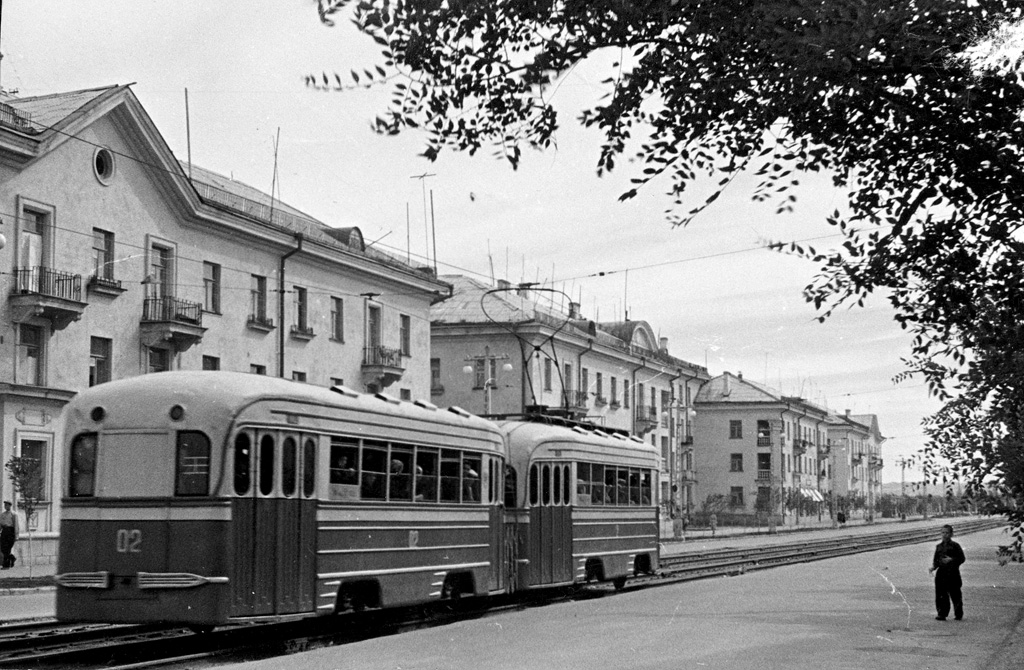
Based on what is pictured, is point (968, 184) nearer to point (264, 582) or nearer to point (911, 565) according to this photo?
point (264, 582)

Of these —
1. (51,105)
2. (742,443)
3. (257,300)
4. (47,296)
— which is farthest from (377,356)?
(742,443)

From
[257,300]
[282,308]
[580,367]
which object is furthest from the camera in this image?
[580,367]

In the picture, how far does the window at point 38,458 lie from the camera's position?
99.9 feet

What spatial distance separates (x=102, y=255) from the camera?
3431 centimetres

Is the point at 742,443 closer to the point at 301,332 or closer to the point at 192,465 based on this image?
the point at 301,332

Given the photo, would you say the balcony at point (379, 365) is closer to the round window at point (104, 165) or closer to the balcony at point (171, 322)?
the balcony at point (171, 322)

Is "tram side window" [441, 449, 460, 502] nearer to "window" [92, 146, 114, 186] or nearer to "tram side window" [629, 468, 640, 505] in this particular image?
"tram side window" [629, 468, 640, 505]

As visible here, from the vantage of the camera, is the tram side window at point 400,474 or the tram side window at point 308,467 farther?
the tram side window at point 400,474

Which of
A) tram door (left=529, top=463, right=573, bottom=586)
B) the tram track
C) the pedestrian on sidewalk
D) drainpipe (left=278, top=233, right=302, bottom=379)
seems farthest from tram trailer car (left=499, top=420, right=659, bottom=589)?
drainpipe (left=278, top=233, right=302, bottom=379)

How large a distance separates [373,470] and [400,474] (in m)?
0.69

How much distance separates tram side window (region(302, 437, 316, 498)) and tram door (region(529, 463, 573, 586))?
6583 millimetres

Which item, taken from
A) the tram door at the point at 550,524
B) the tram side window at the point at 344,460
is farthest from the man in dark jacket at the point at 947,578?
the tram side window at the point at 344,460

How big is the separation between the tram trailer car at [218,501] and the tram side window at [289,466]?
0.06 feet

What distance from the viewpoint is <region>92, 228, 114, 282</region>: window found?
3394cm
